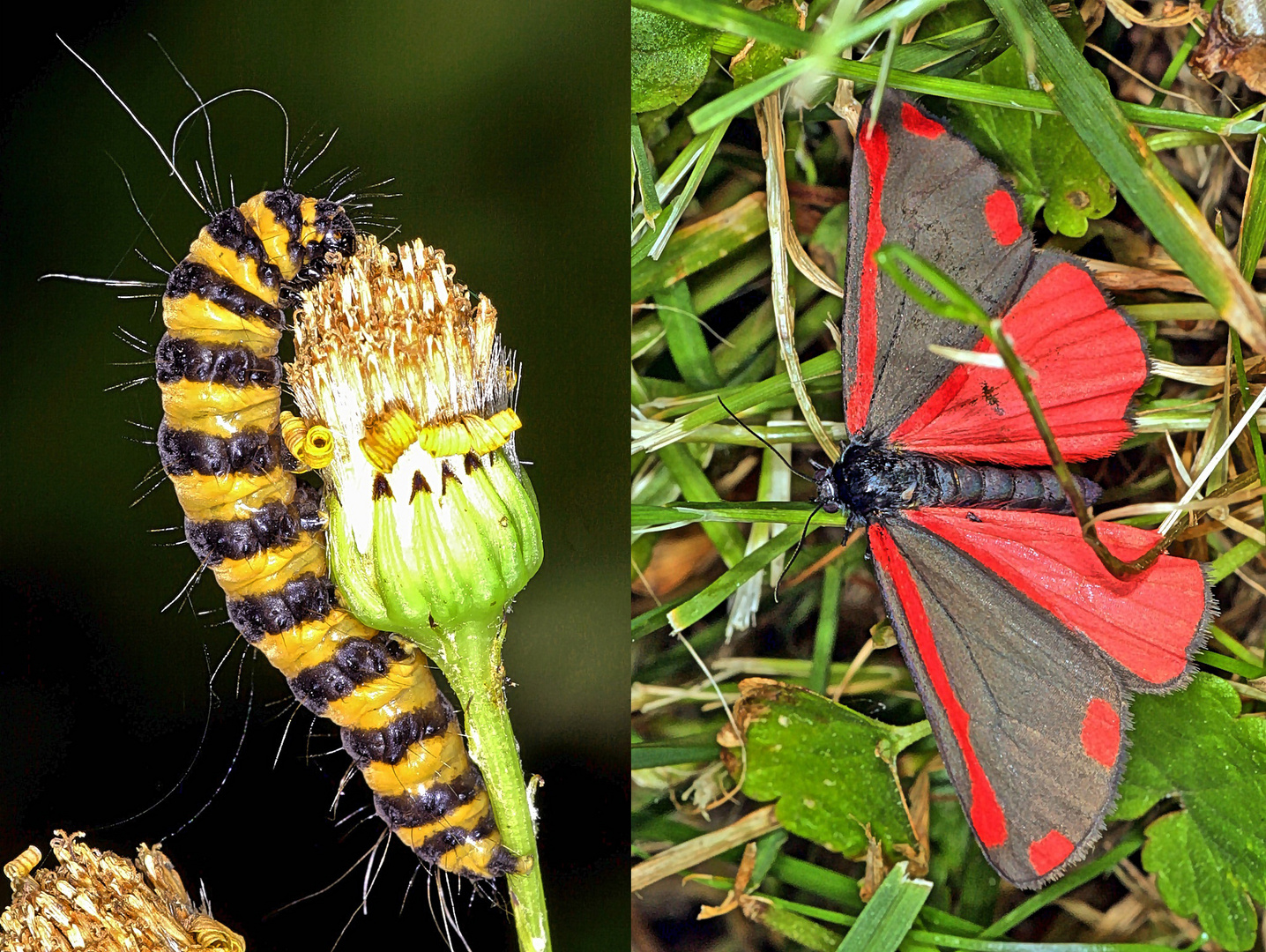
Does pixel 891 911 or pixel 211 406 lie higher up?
pixel 211 406

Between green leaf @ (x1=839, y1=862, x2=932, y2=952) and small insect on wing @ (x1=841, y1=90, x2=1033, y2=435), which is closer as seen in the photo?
small insect on wing @ (x1=841, y1=90, x2=1033, y2=435)

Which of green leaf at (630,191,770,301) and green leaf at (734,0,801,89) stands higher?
green leaf at (734,0,801,89)

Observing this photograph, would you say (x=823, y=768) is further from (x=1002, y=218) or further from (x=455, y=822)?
(x=1002, y=218)

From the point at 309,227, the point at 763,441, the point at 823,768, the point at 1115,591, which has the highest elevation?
the point at 309,227

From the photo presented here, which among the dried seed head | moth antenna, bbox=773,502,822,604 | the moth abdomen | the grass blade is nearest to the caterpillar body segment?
the dried seed head

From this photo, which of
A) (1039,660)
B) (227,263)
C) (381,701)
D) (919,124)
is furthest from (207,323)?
(1039,660)

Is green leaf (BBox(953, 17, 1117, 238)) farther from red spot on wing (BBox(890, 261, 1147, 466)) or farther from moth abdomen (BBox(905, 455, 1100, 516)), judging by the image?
moth abdomen (BBox(905, 455, 1100, 516))
